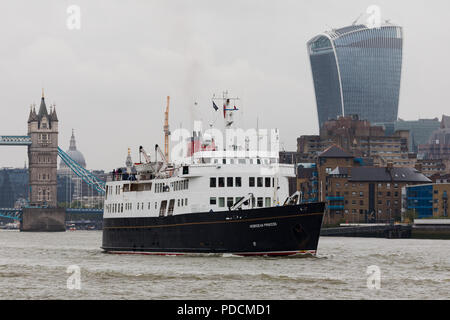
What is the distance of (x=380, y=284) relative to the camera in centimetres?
4297

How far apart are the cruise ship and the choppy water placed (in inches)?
48.0

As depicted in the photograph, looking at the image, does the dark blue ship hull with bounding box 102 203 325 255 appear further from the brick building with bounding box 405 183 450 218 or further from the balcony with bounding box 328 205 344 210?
the balcony with bounding box 328 205 344 210

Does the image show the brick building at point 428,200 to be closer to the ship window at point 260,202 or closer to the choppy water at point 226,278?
the choppy water at point 226,278

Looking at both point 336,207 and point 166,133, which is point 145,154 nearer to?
point 166,133

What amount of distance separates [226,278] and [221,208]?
1287 cm

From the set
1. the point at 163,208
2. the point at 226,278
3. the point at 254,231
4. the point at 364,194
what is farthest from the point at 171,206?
the point at 364,194

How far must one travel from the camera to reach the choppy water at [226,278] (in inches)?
1558

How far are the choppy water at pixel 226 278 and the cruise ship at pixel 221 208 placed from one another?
122 cm

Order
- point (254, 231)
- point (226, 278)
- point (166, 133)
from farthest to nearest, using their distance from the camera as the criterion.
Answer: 1. point (166, 133)
2. point (254, 231)
3. point (226, 278)

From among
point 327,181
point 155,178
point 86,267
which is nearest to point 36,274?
point 86,267

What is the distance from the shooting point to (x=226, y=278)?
1767 inches

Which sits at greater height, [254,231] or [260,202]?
[260,202]

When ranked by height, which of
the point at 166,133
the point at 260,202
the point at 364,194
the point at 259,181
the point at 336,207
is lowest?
the point at 260,202

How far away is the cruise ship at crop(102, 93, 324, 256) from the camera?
54906 millimetres
